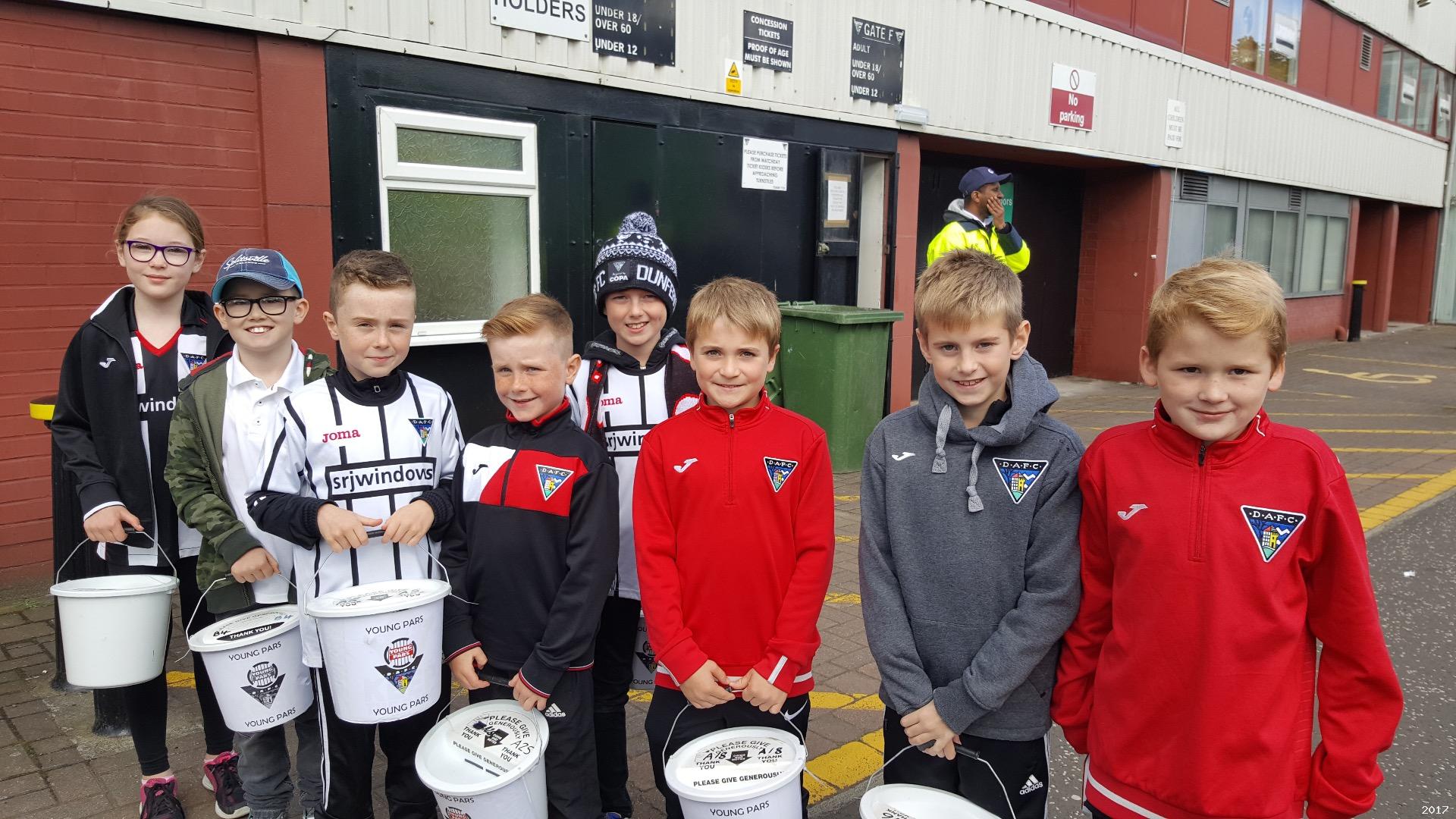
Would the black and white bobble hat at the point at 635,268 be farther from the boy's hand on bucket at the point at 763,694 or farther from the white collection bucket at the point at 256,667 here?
the white collection bucket at the point at 256,667

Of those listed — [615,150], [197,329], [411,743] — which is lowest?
[411,743]

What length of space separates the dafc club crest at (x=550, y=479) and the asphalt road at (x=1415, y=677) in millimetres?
1497

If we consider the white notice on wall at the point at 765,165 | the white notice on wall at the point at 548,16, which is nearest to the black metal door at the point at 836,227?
the white notice on wall at the point at 765,165

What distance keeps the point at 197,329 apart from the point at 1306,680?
11.3 ft

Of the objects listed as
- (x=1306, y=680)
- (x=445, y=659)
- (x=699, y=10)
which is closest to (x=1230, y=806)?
(x=1306, y=680)

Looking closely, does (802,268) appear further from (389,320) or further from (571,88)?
(389,320)

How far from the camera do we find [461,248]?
6414 millimetres

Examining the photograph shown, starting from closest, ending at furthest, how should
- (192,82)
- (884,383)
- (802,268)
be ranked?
1. (192,82)
2. (884,383)
3. (802,268)

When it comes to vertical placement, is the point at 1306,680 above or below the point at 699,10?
below

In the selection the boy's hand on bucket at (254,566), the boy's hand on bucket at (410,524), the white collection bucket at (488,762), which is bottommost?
the white collection bucket at (488,762)

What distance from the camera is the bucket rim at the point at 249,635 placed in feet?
8.54

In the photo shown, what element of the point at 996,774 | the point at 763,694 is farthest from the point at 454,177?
the point at 996,774

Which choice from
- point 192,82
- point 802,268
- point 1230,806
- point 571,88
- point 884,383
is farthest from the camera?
point 802,268

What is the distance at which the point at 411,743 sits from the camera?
2.78 m
